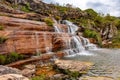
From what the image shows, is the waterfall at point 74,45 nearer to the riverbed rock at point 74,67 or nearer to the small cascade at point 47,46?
the small cascade at point 47,46

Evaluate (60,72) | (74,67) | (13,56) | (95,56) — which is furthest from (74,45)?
(60,72)

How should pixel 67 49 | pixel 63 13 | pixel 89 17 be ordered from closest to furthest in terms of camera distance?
1. pixel 67 49
2. pixel 63 13
3. pixel 89 17

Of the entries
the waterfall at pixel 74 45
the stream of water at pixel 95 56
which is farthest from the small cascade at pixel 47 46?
the waterfall at pixel 74 45

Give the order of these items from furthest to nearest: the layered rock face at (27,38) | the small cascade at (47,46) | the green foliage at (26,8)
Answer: the green foliage at (26,8)
the small cascade at (47,46)
the layered rock face at (27,38)

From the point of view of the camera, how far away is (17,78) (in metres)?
8.00

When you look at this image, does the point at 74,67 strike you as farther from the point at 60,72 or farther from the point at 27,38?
the point at 27,38

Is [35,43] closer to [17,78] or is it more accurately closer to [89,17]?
[17,78]

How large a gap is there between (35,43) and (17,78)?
522 inches

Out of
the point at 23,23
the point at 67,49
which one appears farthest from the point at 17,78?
the point at 67,49

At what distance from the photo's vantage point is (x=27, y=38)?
66.9 feet

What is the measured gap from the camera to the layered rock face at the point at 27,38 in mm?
18500

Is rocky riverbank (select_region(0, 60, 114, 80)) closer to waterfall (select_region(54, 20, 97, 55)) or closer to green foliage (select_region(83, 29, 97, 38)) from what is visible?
waterfall (select_region(54, 20, 97, 55))

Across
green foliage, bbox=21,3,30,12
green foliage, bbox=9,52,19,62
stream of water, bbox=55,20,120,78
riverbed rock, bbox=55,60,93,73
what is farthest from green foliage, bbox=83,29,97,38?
green foliage, bbox=9,52,19,62

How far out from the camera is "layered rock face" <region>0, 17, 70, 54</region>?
18500 mm
